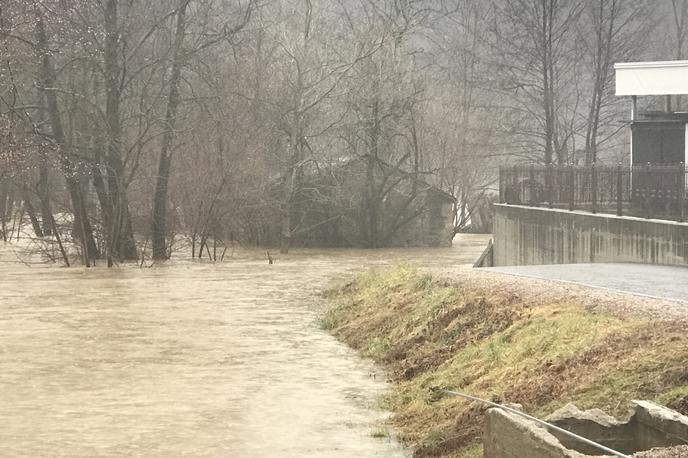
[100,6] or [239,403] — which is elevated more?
[100,6]

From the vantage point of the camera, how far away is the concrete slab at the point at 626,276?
17625mm

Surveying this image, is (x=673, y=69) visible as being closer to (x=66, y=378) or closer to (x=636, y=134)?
(x=636, y=134)

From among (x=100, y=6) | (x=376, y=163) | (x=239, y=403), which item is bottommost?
(x=239, y=403)

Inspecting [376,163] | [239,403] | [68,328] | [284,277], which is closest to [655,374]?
[239,403]

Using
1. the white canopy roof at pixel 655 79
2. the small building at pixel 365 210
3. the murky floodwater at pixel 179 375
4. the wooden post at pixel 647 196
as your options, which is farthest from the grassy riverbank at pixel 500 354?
the small building at pixel 365 210

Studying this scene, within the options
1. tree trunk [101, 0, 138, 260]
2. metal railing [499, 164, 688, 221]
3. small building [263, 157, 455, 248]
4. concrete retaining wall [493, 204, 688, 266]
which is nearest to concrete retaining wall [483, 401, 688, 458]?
concrete retaining wall [493, 204, 688, 266]

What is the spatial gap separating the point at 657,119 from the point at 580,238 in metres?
10.3

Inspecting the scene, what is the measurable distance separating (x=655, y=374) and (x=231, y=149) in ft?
108

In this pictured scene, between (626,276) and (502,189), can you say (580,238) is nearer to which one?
(626,276)

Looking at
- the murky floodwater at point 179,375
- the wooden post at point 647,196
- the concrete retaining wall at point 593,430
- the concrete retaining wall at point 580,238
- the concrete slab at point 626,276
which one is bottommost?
the murky floodwater at point 179,375

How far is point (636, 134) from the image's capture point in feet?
122

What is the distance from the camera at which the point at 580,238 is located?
29.3m

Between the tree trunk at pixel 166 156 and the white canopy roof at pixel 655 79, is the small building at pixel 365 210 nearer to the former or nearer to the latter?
the tree trunk at pixel 166 156

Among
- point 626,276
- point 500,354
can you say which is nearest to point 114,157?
point 626,276
